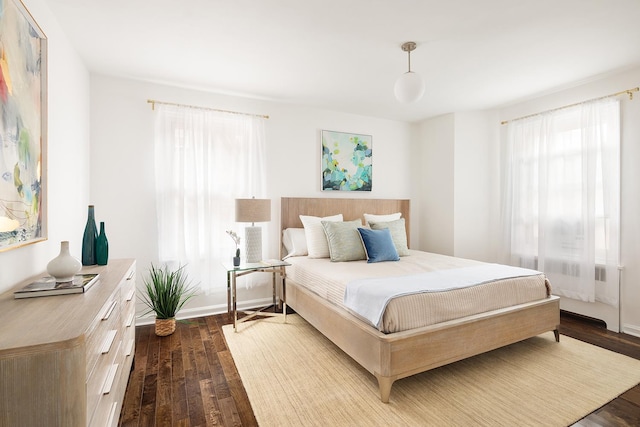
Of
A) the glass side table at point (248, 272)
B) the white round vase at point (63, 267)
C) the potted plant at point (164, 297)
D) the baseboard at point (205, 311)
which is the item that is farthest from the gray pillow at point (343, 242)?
the white round vase at point (63, 267)

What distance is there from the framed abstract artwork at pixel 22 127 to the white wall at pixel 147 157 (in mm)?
1379

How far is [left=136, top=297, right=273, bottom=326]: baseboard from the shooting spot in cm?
334

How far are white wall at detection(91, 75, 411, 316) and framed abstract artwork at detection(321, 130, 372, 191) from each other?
0.36 ft

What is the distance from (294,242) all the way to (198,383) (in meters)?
1.87

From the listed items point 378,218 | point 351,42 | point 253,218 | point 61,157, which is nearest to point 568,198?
point 378,218

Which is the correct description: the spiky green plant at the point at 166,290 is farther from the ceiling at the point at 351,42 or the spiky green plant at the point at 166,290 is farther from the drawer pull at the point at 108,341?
the ceiling at the point at 351,42

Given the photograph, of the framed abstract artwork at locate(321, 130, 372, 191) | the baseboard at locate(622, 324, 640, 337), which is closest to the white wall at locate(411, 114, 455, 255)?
the framed abstract artwork at locate(321, 130, 372, 191)

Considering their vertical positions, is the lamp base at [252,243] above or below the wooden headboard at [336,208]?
below

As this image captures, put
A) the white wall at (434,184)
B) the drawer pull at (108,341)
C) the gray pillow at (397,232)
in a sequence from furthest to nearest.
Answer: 1. the white wall at (434,184)
2. the gray pillow at (397,232)
3. the drawer pull at (108,341)

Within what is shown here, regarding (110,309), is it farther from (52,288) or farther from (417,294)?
(417,294)

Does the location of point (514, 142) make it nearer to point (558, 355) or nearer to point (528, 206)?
point (528, 206)

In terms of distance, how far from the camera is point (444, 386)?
7.14 feet

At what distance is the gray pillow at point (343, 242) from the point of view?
3.38 meters

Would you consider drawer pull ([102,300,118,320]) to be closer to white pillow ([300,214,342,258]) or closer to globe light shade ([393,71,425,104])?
white pillow ([300,214,342,258])
